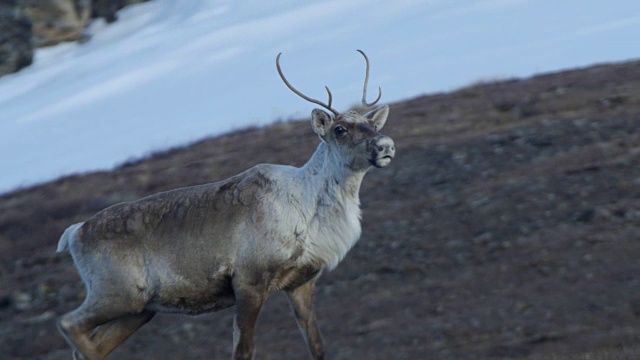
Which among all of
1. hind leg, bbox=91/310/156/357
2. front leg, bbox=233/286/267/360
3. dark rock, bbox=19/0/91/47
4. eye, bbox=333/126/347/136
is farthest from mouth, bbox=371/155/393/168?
dark rock, bbox=19/0/91/47

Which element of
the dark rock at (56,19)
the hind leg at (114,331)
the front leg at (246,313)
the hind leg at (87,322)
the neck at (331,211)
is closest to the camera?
the front leg at (246,313)

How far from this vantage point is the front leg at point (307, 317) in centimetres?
1013

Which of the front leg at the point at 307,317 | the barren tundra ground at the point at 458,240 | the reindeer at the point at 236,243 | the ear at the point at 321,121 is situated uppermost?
the ear at the point at 321,121

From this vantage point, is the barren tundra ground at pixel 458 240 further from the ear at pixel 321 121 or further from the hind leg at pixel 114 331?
the ear at pixel 321 121

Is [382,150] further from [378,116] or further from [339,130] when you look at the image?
[378,116]

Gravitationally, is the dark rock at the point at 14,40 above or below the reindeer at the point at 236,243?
below

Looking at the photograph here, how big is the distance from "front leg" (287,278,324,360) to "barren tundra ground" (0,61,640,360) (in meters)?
0.87

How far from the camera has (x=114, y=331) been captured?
10.4 metres

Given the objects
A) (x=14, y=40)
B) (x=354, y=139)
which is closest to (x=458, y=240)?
(x=354, y=139)

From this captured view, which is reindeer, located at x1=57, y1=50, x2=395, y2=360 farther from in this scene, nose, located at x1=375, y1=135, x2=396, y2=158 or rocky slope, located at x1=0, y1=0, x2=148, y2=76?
rocky slope, located at x1=0, y1=0, x2=148, y2=76

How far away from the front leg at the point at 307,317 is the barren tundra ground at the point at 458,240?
874mm

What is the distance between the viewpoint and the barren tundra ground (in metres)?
11.3

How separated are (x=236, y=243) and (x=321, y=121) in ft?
3.86

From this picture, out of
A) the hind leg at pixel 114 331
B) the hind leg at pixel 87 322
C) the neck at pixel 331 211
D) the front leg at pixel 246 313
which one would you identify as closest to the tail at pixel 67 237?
the hind leg at pixel 87 322
